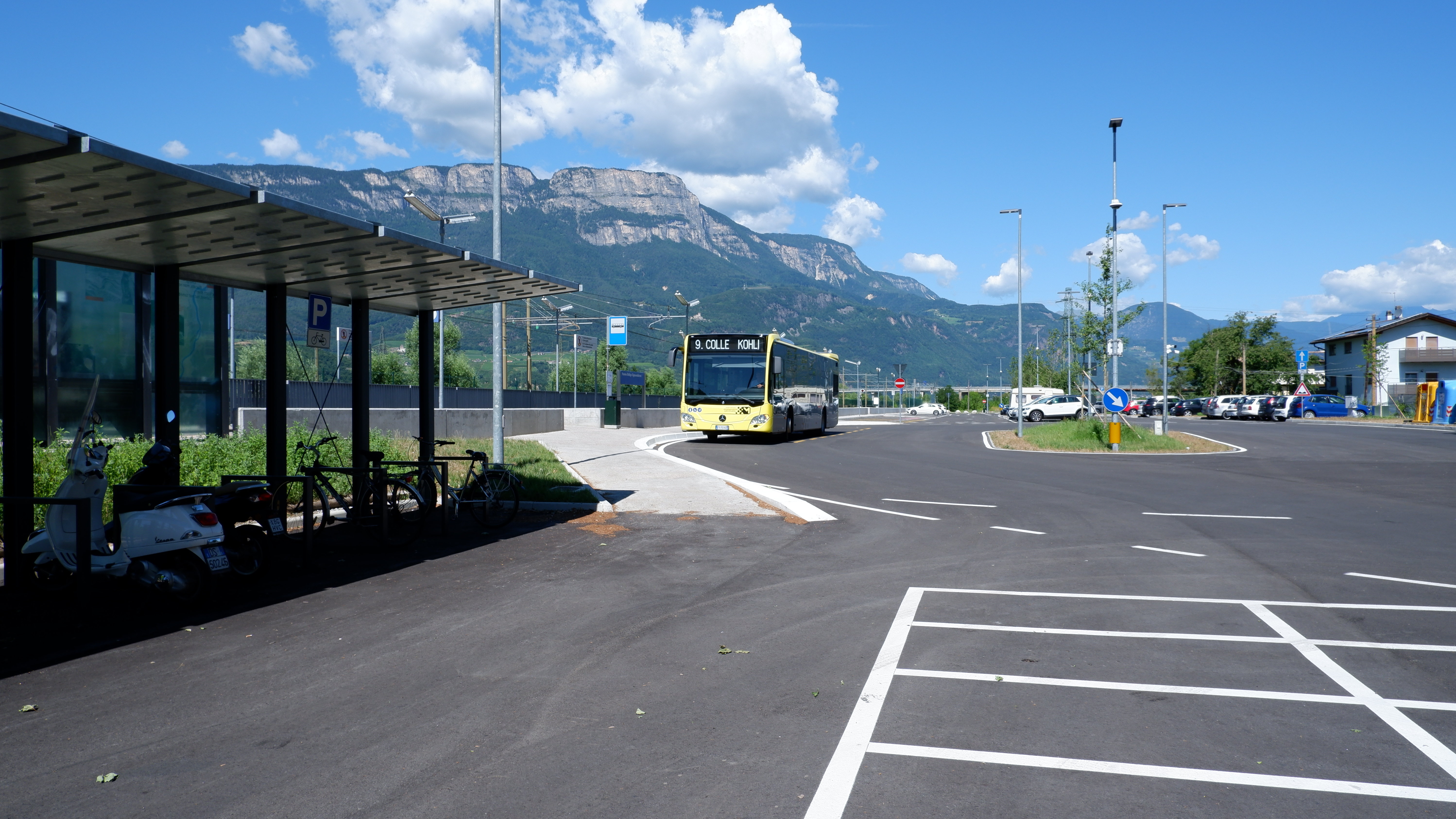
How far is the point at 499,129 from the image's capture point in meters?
16.8

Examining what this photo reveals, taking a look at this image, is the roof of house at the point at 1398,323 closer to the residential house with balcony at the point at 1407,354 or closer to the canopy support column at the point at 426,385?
the residential house with balcony at the point at 1407,354

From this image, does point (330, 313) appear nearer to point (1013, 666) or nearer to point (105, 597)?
point (105, 597)

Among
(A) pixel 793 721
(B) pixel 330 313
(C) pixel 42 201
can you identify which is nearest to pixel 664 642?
(A) pixel 793 721

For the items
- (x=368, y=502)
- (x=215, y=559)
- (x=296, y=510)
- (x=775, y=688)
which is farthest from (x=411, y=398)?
(x=775, y=688)

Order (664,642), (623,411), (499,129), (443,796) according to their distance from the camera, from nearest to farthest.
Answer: (443,796) → (664,642) → (499,129) → (623,411)

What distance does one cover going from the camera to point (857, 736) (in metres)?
4.21

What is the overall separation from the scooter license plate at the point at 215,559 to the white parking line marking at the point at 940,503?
9472mm

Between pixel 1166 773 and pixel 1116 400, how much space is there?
25119mm

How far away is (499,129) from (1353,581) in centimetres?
1449

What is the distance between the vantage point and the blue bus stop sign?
26734 mm

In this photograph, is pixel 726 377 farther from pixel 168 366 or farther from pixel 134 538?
pixel 134 538

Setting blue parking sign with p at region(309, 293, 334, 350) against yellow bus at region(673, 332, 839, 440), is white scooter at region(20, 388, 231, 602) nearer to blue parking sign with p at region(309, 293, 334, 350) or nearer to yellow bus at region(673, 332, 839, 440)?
blue parking sign with p at region(309, 293, 334, 350)

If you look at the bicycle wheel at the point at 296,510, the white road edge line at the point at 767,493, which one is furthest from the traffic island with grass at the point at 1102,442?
the bicycle wheel at the point at 296,510

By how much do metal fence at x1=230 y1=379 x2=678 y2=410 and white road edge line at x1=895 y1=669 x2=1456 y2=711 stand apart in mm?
17170
